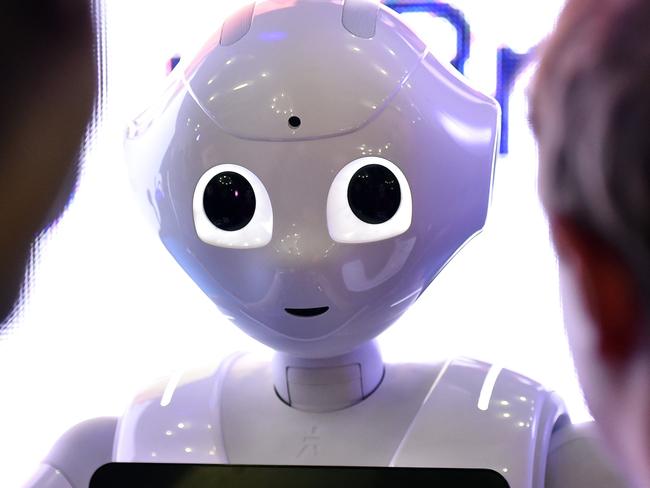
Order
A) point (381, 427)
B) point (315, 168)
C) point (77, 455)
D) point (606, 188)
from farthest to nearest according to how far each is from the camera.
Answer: point (77, 455) → point (381, 427) → point (315, 168) → point (606, 188)

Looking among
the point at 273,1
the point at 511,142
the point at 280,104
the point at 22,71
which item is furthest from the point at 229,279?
the point at 511,142

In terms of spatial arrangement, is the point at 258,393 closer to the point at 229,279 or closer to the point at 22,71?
the point at 229,279

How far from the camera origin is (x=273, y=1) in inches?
44.8

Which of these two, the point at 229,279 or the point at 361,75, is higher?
the point at 361,75

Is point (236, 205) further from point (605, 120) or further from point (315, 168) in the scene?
point (605, 120)

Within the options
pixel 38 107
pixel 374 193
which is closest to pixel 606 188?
pixel 38 107

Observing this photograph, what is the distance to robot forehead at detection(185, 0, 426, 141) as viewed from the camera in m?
1.02

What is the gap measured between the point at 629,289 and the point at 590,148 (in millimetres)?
50

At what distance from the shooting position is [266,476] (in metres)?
0.80

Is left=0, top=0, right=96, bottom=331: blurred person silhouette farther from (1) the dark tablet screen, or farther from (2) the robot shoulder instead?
(2) the robot shoulder

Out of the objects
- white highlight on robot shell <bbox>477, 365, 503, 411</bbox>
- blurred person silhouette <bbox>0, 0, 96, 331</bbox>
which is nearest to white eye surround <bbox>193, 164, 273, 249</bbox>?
white highlight on robot shell <bbox>477, 365, 503, 411</bbox>

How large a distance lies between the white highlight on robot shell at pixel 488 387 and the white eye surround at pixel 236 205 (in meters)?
0.37

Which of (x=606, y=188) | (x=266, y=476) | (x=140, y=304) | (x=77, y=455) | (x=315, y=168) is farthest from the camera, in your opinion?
(x=140, y=304)

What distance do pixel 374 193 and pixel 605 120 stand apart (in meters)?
0.70
